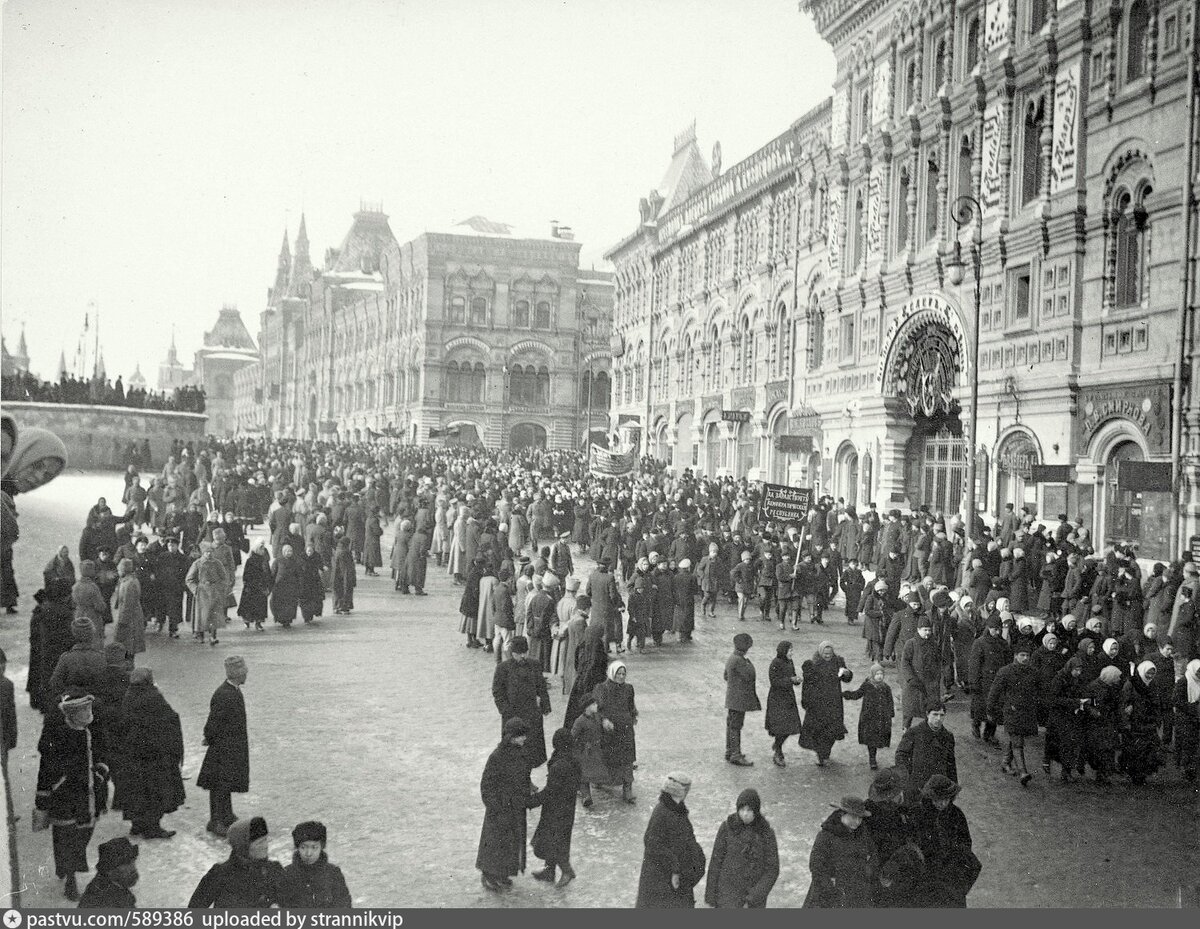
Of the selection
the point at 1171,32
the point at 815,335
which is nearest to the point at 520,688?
the point at 1171,32

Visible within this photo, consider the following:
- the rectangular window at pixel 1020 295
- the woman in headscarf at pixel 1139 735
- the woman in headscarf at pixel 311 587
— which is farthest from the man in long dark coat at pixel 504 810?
the rectangular window at pixel 1020 295

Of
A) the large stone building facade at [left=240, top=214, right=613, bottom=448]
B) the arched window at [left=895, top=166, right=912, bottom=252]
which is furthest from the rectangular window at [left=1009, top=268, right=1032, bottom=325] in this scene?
the large stone building facade at [left=240, top=214, right=613, bottom=448]

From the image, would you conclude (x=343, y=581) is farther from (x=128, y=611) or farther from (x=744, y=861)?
(x=744, y=861)

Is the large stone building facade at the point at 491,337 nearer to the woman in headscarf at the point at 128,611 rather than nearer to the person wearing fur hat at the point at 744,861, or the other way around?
the woman in headscarf at the point at 128,611

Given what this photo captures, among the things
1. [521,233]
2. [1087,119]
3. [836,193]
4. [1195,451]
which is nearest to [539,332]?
[521,233]

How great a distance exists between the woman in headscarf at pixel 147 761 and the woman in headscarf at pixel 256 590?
5.46 m

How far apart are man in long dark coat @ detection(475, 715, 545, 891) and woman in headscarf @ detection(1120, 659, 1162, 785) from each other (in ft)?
17.3

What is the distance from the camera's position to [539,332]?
175 ft

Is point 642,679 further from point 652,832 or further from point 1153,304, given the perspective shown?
point 1153,304

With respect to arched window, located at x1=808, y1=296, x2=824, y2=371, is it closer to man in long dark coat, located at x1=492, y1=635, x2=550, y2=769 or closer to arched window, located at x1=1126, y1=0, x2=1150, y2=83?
arched window, located at x1=1126, y1=0, x2=1150, y2=83

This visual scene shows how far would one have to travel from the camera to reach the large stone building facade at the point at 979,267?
15.2 metres

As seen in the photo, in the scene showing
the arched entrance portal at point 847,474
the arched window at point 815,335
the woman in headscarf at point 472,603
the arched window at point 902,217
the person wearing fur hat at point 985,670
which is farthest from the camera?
the arched window at point 815,335

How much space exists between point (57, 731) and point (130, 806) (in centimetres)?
73

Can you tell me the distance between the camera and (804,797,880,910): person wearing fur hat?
5840 millimetres
